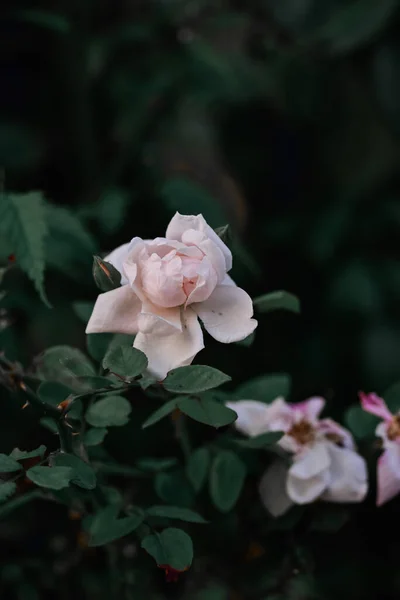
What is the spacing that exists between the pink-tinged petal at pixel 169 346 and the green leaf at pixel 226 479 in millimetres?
127

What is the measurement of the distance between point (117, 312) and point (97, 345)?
0.08 metres

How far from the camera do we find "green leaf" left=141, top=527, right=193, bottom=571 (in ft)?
1.24

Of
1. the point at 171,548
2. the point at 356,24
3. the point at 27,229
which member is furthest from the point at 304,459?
the point at 356,24

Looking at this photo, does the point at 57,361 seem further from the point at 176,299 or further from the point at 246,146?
the point at 246,146

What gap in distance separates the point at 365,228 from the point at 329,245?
0.09 meters

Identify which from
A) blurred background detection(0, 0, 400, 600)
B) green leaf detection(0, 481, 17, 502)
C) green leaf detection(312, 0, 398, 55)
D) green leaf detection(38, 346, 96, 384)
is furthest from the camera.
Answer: green leaf detection(312, 0, 398, 55)

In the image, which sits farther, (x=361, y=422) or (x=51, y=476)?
(x=361, y=422)

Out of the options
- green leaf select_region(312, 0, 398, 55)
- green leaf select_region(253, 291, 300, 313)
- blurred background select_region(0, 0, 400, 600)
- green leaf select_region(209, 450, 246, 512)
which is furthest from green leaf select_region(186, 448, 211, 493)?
green leaf select_region(312, 0, 398, 55)

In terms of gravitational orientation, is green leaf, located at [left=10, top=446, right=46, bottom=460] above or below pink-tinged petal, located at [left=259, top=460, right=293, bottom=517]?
above

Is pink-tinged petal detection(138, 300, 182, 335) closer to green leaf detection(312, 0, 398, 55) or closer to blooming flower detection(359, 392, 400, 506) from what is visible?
blooming flower detection(359, 392, 400, 506)

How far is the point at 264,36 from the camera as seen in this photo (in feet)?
4.21

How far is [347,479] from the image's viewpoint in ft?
1.54

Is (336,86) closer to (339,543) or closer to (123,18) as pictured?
(123,18)

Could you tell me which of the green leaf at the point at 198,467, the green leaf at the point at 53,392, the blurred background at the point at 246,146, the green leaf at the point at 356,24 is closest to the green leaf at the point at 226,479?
the green leaf at the point at 198,467
